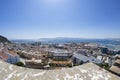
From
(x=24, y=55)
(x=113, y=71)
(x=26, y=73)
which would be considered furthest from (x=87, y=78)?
(x=24, y=55)

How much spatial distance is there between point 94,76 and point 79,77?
1.41 ft

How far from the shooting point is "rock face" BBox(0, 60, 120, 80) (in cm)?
377

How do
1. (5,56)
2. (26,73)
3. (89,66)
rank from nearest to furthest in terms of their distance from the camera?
(26,73) < (89,66) < (5,56)

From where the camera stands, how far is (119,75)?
155 inches

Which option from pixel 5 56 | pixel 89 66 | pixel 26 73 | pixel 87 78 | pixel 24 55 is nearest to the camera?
pixel 87 78

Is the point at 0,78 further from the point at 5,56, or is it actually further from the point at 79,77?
the point at 5,56

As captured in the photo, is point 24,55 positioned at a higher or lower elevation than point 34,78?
lower

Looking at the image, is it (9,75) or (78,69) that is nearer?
(9,75)

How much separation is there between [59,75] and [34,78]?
28.3 inches

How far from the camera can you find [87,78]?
3.71 m

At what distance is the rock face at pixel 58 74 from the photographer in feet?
12.4

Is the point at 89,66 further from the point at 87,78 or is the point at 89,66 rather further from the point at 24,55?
Result: the point at 24,55

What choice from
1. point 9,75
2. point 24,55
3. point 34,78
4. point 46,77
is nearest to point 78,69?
point 46,77

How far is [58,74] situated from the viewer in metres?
3.97
